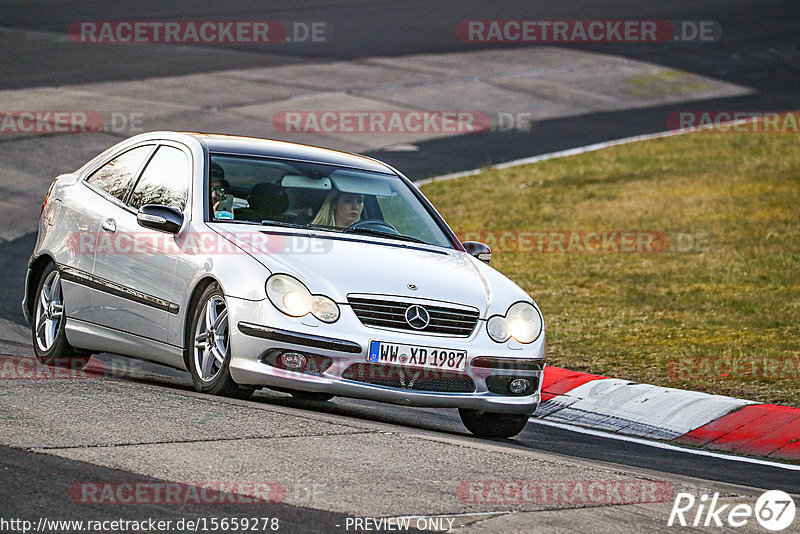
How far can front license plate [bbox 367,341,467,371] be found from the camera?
7344mm

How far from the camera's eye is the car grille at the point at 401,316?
7.41 meters

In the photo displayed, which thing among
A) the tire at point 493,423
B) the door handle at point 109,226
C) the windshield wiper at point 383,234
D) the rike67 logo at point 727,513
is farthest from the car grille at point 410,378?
the door handle at point 109,226

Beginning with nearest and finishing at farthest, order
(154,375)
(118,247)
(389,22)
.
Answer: (118,247)
(154,375)
(389,22)

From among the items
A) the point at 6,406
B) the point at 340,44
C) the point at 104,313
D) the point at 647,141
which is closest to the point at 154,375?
the point at 104,313

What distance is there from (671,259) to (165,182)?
8.04m

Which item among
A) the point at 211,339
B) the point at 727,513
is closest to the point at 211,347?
the point at 211,339

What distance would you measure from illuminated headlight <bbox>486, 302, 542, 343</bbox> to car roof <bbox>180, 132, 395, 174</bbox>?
1763mm

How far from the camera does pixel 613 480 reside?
20.9 ft

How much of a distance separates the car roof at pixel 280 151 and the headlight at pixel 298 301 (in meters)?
1.57

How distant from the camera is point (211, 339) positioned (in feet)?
25.2

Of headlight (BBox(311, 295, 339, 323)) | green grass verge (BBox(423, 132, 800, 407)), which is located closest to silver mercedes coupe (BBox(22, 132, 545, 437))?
headlight (BBox(311, 295, 339, 323))

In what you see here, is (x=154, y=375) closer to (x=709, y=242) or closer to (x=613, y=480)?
(x=613, y=480)

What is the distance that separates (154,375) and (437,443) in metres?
3.30

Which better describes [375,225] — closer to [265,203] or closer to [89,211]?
[265,203]
